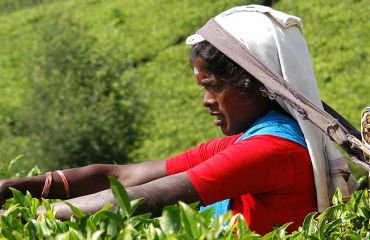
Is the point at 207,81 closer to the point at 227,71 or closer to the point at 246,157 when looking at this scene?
the point at 227,71

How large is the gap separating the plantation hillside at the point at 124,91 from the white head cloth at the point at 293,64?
8605 mm

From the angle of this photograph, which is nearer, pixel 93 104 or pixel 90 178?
pixel 90 178

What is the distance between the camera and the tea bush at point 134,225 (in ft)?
6.32

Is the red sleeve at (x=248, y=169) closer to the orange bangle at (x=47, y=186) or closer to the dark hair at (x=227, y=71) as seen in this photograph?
the dark hair at (x=227, y=71)

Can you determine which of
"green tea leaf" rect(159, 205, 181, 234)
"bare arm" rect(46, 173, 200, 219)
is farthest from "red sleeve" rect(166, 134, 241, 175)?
"green tea leaf" rect(159, 205, 181, 234)

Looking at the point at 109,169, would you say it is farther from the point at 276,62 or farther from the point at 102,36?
the point at 102,36

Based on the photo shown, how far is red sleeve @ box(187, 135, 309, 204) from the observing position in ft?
8.59

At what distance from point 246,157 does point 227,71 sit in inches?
14.1

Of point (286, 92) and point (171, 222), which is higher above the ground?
point (286, 92)

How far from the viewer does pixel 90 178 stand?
329 centimetres

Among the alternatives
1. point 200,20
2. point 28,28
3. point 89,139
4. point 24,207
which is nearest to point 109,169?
point 24,207

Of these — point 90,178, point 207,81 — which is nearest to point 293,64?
point 207,81

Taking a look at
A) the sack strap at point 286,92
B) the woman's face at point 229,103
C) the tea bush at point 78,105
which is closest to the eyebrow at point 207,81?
the woman's face at point 229,103

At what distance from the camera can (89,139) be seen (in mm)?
12469
